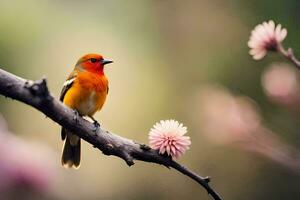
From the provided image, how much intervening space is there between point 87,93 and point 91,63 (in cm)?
16

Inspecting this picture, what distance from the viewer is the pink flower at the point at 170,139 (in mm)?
1224

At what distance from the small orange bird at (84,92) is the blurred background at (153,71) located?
186cm

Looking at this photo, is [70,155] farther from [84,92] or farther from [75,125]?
[75,125]

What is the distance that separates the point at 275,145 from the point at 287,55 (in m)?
0.68

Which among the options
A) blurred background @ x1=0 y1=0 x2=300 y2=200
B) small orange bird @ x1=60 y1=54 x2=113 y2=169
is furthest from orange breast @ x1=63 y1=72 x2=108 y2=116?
blurred background @ x1=0 y1=0 x2=300 y2=200

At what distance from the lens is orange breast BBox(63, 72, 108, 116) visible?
8.14 ft

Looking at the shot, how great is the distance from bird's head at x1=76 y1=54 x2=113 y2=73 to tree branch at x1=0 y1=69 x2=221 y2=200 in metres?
1.31

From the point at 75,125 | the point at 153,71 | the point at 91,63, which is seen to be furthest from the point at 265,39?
the point at 153,71

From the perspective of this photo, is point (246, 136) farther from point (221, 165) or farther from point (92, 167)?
point (92, 167)

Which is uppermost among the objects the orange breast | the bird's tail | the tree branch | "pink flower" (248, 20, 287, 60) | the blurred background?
the blurred background

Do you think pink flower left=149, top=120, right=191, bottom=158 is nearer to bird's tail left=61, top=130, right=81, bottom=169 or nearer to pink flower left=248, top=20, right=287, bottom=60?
pink flower left=248, top=20, right=287, bottom=60

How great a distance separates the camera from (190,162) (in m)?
5.60

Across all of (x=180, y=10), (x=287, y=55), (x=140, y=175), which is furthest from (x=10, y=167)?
(x=180, y=10)

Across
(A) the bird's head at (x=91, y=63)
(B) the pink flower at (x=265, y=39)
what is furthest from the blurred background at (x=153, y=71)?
(B) the pink flower at (x=265, y=39)
